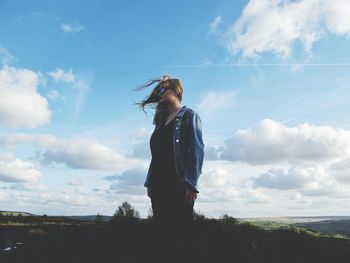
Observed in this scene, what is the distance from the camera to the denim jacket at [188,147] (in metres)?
4.53

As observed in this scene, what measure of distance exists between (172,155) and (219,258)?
5.33 m

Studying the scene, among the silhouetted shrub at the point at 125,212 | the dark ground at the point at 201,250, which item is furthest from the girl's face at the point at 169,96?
the silhouetted shrub at the point at 125,212

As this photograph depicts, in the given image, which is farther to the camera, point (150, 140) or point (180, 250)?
point (150, 140)

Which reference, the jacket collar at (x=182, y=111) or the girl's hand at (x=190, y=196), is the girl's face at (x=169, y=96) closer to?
the jacket collar at (x=182, y=111)

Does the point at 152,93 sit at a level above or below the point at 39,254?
above

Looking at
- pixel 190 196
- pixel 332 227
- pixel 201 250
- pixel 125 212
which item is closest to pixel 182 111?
pixel 190 196

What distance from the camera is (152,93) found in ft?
17.1

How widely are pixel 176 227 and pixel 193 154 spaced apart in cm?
75

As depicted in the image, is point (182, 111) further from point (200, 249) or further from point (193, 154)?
point (200, 249)

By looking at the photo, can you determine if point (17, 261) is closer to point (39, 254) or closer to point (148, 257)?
point (39, 254)

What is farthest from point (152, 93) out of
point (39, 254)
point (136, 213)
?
point (136, 213)

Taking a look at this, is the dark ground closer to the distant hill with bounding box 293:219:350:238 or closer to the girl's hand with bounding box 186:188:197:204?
the girl's hand with bounding box 186:188:197:204

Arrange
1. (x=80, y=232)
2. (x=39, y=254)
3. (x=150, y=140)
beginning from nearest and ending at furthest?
(x=150, y=140), (x=39, y=254), (x=80, y=232)

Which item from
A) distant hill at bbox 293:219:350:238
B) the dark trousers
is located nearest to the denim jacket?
the dark trousers
